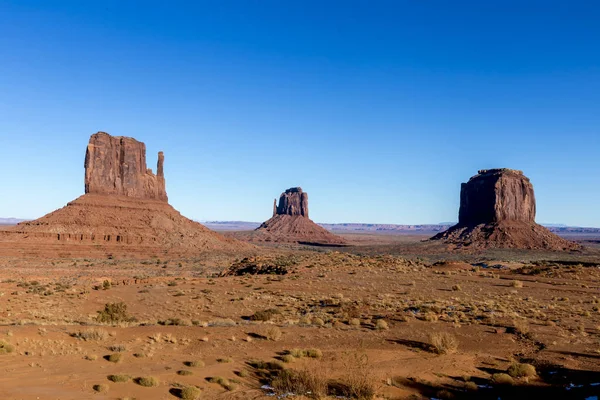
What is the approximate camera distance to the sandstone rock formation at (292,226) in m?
154

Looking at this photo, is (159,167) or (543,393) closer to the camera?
(543,393)

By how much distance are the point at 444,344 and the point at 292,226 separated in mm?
153902

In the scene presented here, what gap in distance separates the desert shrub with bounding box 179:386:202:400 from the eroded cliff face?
11407 cm

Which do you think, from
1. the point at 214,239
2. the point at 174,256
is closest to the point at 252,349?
the point at 174,256

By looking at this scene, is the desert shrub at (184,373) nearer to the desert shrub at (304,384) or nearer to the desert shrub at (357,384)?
the desert shrub at (304,384)

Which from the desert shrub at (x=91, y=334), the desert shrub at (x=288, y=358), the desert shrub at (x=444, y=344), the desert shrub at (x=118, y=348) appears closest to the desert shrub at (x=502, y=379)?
the desert shrub at (x=444, y=344)

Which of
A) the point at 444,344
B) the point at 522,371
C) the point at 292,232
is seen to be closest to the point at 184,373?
the point at 444,344

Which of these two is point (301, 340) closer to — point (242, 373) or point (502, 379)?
point (242, 373)

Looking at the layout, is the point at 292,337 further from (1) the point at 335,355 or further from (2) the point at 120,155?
(2) the point at 120,155

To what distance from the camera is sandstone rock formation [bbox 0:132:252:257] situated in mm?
69375

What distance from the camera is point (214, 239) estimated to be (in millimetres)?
86250

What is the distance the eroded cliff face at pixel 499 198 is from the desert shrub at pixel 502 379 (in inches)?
4301

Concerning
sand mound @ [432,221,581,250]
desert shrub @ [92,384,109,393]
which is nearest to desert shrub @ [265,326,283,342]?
desert shrub @ [92,384,109,393]

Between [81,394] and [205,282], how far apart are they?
25.9 meters
